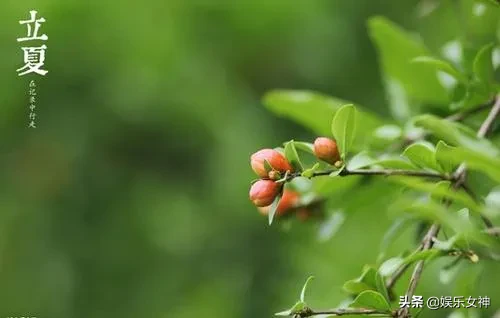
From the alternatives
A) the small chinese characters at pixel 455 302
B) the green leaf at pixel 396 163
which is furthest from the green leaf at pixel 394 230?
the green leaf at pixel 396 163

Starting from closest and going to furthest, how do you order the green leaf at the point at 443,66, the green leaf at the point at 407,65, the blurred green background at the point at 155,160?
1. the green leaf at the point at 443,66
2. the green leaf at the point at 407,65
3. the blurred green background at the point at 155,160

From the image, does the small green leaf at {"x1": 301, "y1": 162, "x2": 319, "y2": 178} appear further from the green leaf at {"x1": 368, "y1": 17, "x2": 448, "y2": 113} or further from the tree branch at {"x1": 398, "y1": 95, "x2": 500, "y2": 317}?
the green leaf at {"x1": 368, "y1": 17, "x2": 448, "y2": 113}

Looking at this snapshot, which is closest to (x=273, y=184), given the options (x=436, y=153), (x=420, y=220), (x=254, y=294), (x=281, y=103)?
(x=436, y=153)

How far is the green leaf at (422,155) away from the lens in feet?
2.97

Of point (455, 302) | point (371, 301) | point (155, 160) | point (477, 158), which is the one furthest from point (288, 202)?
point (155, 160)

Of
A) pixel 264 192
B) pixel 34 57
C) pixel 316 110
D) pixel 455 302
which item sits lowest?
pixel 455 302

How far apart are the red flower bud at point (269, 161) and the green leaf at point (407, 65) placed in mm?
406

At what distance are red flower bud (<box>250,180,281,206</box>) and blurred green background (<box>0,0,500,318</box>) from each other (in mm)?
1625

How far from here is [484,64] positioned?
1099mm

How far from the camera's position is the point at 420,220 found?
3.92 ft

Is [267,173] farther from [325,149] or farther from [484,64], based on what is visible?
[484,64]

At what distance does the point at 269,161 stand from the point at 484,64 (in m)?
0.32

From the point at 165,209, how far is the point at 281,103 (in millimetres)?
1524

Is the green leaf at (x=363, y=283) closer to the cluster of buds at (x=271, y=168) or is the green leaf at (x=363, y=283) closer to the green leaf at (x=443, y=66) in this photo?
the cluster of buds at (x=271, y=168)
